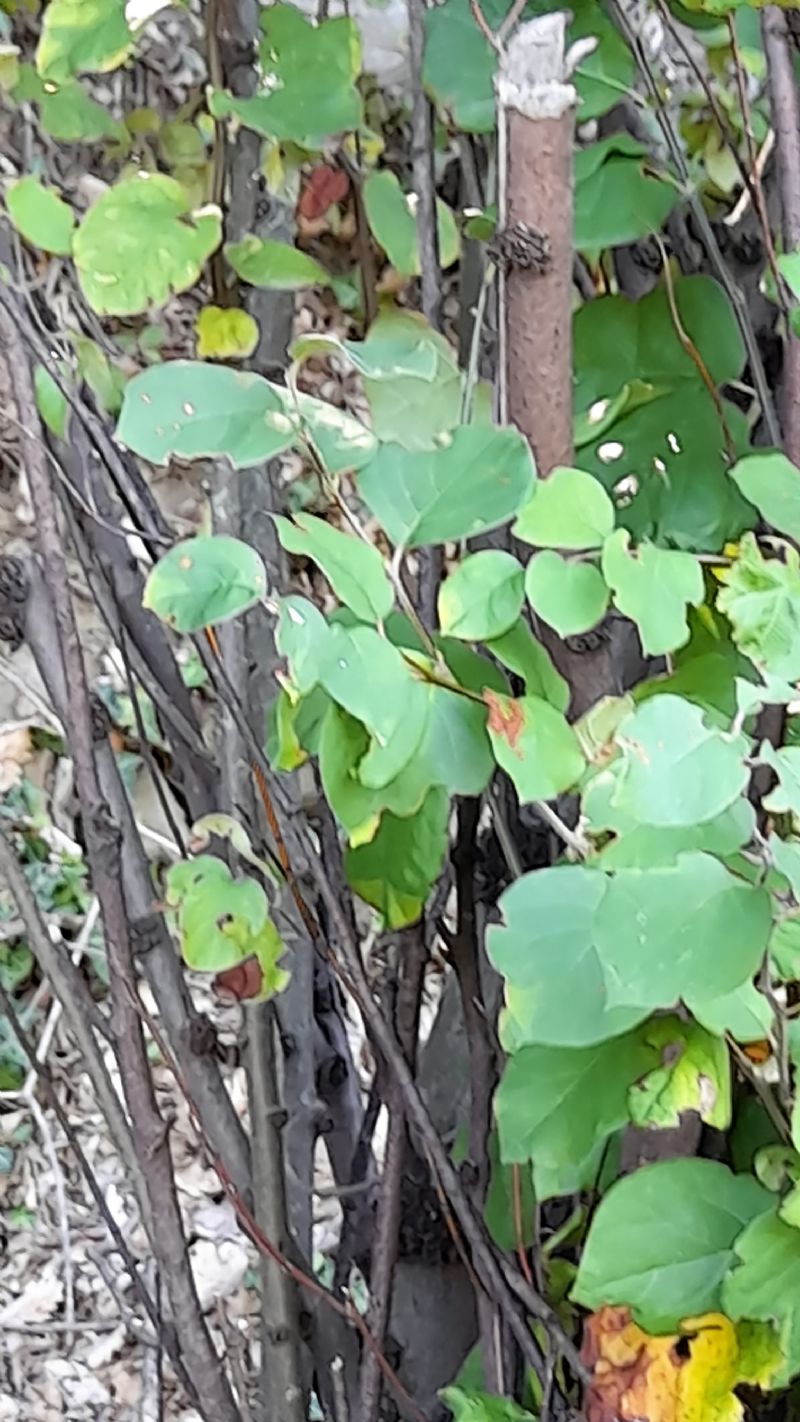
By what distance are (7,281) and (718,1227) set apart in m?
0.44

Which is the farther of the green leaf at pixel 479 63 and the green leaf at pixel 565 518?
the green leaf at pixel 479 63

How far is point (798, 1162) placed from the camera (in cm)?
41

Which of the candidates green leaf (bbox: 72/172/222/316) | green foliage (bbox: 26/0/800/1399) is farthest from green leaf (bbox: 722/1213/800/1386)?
green leaf (bbox: 72/172/222/316)

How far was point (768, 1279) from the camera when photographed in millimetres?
379

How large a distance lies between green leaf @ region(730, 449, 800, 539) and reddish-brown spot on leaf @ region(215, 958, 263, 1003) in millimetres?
271

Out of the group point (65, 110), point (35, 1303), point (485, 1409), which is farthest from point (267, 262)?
point (35, 1303)

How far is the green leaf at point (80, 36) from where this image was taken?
561 millimetres

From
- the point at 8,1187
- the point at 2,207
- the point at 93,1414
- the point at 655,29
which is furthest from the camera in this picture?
the point at 8,1187

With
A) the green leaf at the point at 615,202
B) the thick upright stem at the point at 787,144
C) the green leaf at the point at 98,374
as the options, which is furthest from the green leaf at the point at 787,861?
the green leaf at the point at 98,374

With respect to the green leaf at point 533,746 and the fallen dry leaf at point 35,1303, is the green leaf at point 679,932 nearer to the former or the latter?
the green leaf at point 533,746

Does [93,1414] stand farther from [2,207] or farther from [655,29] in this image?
[655,29]

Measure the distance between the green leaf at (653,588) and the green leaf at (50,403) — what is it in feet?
1.11

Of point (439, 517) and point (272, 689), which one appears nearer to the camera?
point (439, 517)

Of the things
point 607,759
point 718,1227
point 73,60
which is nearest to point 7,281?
point 73,60
